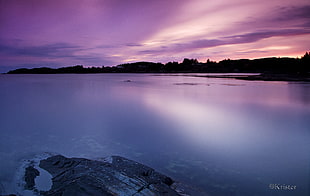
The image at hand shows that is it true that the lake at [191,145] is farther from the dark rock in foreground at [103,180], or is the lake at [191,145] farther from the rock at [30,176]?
the dark rock in foreground at [103,180]

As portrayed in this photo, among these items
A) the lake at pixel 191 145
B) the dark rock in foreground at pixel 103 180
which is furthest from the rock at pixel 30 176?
the lake at pixel 191 145

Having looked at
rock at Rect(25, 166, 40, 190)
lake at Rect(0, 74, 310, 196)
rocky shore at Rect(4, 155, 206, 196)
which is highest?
rocky shore at Rect(4, 155, 206, 196)

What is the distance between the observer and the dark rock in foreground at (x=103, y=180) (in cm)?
290

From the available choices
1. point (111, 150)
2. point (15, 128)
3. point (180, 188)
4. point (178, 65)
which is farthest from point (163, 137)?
→ point (178, 65)

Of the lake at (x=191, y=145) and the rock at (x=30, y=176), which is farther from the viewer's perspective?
the lake at (x=191, y=145)

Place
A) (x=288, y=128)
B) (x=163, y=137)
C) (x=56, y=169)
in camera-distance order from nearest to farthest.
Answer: (x=56, y=169)
(x=163, y=137)
(x=288, y=128)

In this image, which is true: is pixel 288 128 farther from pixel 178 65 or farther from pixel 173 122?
pixel 178 65

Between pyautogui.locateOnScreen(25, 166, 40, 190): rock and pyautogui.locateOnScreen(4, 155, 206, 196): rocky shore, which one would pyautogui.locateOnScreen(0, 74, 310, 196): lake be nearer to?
pyautogui.locateOnScreen(25, 166, 40, 190): rock

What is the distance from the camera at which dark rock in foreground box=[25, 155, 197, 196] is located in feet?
9.53

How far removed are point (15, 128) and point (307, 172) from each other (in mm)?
8761

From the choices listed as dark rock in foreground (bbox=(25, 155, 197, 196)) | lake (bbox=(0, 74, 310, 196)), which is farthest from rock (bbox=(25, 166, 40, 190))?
lake (bbox=(0, 74, 310, 196))

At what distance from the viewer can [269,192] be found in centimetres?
337

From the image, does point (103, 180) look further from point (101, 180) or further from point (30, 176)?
point (30, 176)

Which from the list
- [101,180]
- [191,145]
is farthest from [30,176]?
[191,145]
